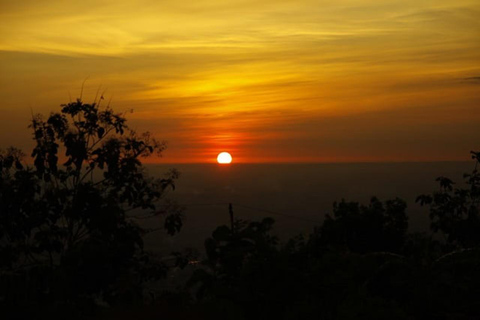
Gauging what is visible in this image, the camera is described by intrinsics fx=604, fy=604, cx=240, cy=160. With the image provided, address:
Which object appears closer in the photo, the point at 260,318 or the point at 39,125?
the point at 260,318

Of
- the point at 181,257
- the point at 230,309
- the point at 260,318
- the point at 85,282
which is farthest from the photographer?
the point at 181,257

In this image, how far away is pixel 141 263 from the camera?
11.1 metres

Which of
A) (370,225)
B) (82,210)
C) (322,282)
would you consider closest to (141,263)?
(82,210)

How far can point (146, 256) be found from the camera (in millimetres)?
11094

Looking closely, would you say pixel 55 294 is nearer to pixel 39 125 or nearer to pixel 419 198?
pixel 39 125

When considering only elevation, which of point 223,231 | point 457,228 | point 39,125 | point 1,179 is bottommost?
point 457,228

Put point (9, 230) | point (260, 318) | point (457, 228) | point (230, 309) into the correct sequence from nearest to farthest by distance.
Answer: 1. point (230, 309)
2. point (260, 318)
3. point (9, 230)
4. point (457, 228)

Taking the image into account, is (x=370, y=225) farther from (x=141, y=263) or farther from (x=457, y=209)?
(x=141, y=263)

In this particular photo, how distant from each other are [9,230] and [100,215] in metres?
1.82

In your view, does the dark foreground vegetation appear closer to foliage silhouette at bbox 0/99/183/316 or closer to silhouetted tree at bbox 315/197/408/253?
foliage silhouette at bbox 0/99/183/316

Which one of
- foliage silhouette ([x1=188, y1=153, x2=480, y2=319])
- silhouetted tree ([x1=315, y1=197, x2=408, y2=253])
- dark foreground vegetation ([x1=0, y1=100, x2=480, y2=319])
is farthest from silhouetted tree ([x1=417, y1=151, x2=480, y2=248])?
foliage silhouette ([x1=188, y1=153, x2=480, y2=319])

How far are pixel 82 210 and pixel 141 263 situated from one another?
171cm

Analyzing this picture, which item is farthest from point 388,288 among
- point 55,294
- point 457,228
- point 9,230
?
point 457,228

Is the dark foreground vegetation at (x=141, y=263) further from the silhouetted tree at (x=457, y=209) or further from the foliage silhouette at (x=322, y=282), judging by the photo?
the silhouetted tree at (x=457, y=209)
